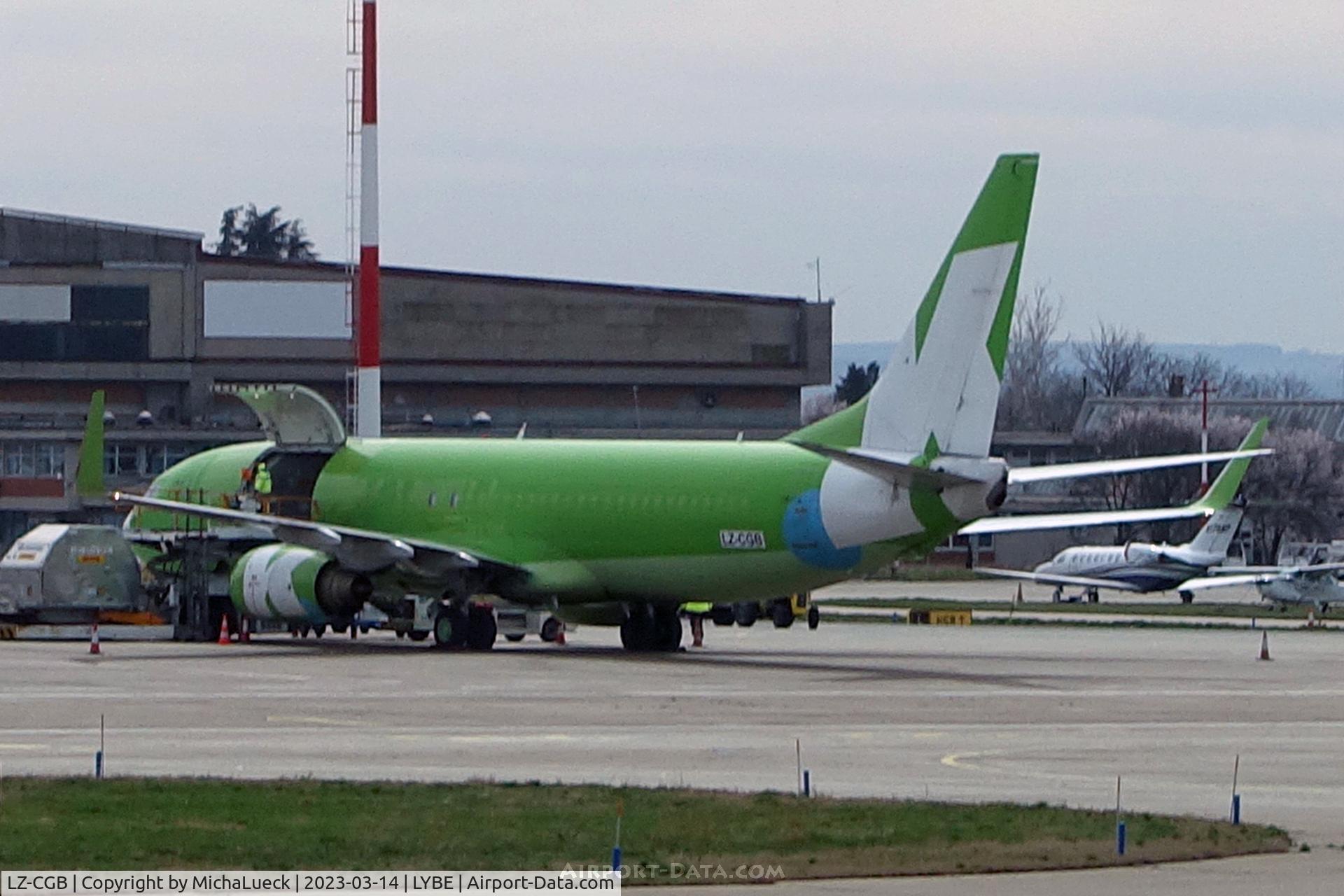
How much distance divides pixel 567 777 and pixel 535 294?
81035 millimetres

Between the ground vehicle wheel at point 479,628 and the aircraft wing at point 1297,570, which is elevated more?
the aircraft wing at point 1297,570

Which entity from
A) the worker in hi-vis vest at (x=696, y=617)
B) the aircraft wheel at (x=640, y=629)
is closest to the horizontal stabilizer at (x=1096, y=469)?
the aircraft wheel at (x=640, y=629)

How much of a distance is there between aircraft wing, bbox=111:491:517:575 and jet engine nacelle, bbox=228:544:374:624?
0.81ft

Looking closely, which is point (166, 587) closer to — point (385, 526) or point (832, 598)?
point (385, 526)

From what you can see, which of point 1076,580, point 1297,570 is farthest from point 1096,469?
point 1076,580

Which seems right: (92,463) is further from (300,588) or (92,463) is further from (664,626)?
(664,626)

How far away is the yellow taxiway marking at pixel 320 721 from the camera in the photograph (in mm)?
29794

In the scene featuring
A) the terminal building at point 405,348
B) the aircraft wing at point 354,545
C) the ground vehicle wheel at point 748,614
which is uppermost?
the terminal building at point 405,348

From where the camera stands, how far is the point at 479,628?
4656 centimetres

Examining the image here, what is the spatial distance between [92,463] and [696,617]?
12.2 m

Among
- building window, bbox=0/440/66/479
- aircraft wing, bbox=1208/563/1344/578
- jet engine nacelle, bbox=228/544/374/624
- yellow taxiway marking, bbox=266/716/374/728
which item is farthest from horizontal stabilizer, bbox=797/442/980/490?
building window, bbox=0/440/66/479

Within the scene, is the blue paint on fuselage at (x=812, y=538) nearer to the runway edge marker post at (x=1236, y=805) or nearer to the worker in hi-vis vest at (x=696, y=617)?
the worker in hi-vis vest at (x=696, y=617)

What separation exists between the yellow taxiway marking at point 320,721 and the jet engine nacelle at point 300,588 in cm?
1495

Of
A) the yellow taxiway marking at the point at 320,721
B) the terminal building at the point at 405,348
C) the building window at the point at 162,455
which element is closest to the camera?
the yellow taxiway marking at the point at 320,721
